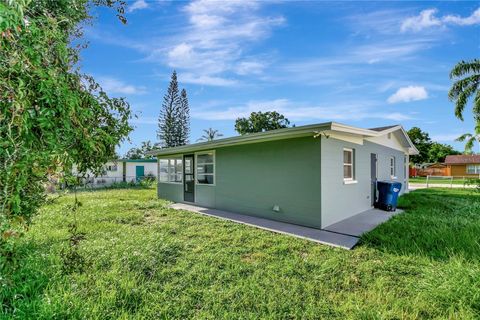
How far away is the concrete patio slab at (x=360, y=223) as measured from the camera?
238 inches

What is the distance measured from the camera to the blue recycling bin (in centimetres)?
879

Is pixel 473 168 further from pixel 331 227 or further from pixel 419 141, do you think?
pixel 331 227

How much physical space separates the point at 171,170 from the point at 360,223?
832 cm

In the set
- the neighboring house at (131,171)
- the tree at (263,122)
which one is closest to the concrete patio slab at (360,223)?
the neighboring house at (131,171)

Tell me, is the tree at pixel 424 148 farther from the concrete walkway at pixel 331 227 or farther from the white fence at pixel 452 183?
the concrete walkway at pixel 331 227

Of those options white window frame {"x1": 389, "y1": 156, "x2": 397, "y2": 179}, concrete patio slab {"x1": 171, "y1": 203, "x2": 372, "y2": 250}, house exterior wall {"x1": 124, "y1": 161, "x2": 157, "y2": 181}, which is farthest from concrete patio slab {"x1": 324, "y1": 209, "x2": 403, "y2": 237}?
house exterior wall {"x1": 124, "y1": 161, "x2": 157, "y2": 181}

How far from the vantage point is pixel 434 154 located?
4162 cm

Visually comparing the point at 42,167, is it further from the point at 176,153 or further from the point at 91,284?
the point at 176,153

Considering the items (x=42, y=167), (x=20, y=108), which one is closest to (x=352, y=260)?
(x=42, y=167)

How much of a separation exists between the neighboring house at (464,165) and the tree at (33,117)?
45.0 meters

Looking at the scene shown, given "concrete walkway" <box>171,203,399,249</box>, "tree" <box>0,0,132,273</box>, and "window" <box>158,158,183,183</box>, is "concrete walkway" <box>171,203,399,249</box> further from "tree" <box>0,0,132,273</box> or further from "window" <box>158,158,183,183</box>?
"tree" <box>0,0,132,273</box>

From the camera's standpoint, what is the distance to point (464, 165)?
34594 millimetres

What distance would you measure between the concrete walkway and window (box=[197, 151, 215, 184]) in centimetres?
161

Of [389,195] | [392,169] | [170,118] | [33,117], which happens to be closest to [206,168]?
[389,195]
